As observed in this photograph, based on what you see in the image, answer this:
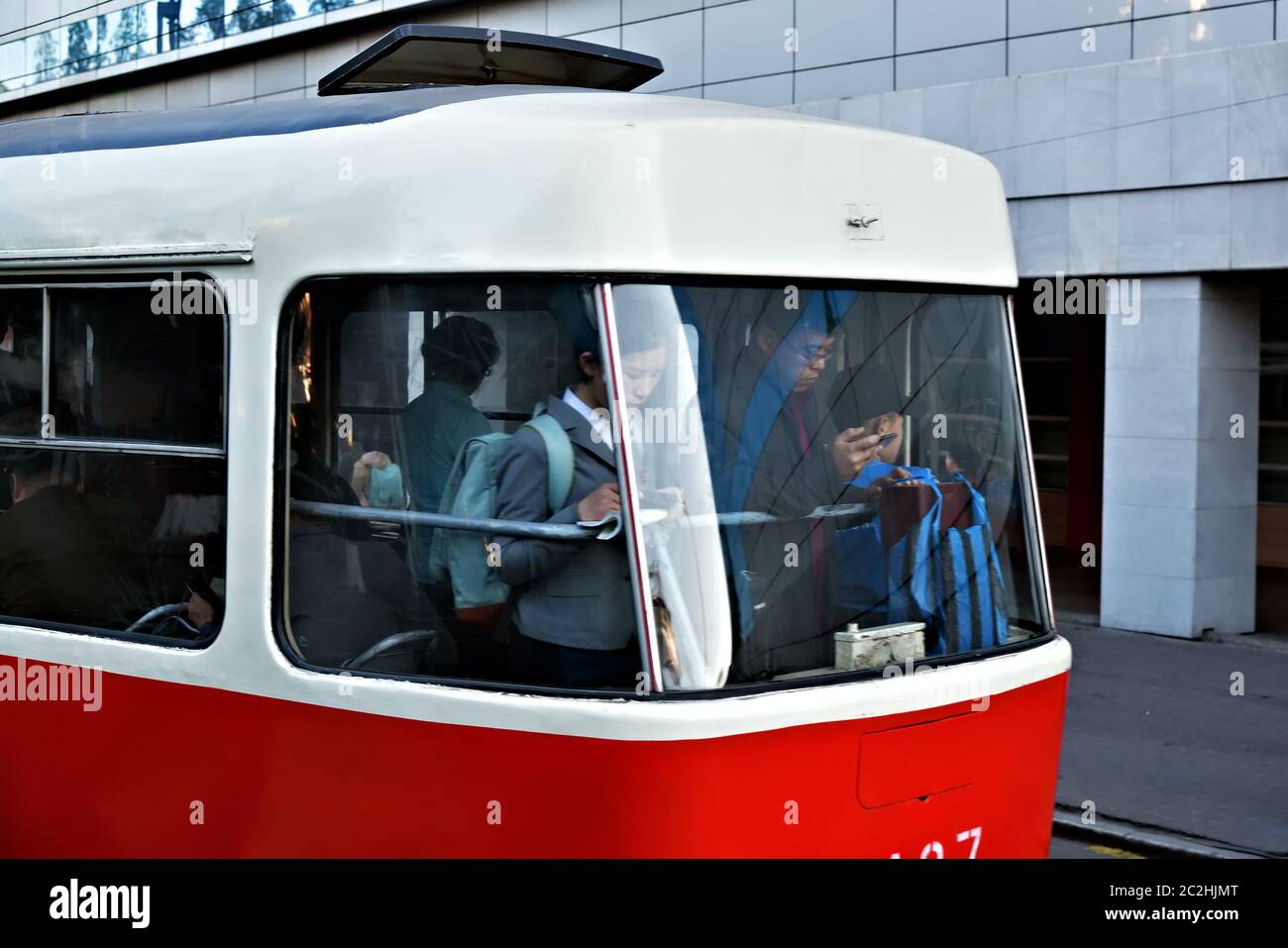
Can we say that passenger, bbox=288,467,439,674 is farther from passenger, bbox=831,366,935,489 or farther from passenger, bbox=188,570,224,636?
passenger, bbox=831,366,935,489

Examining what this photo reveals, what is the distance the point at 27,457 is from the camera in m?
4.71

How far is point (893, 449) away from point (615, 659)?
1044 mm

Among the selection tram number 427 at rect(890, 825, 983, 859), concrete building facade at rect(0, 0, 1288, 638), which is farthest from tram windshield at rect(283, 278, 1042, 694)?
concrete building facade at rect(0, 0, 1288, 638)

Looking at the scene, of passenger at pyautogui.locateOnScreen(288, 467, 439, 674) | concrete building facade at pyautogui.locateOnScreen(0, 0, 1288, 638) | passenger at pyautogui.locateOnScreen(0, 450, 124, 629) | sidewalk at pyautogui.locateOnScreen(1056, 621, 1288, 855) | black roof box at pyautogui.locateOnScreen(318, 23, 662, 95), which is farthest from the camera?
concrete building facade at pyautogui.locateOnScreen(0, 0, 1288, 638)

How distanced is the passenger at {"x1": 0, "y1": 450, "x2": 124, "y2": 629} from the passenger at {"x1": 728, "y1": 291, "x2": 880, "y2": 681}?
1.86 metres

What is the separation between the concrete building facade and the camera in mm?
Result: 11859

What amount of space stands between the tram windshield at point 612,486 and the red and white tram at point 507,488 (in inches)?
0.4

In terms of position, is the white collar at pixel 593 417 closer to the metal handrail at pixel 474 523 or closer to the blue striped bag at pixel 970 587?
the metal handrail at pixel 474 523

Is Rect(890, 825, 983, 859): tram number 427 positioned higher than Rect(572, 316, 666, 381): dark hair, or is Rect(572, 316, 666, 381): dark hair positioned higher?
Rect(572, 316, 666, 381): dark hair

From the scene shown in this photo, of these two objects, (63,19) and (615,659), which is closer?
(615,659)

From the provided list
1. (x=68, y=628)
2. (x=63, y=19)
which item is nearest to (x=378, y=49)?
(x=68, y=628)

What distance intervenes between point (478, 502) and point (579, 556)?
304 millimetres

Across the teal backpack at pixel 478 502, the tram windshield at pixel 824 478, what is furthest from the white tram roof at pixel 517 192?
the teal backpack at pixel 478 502
